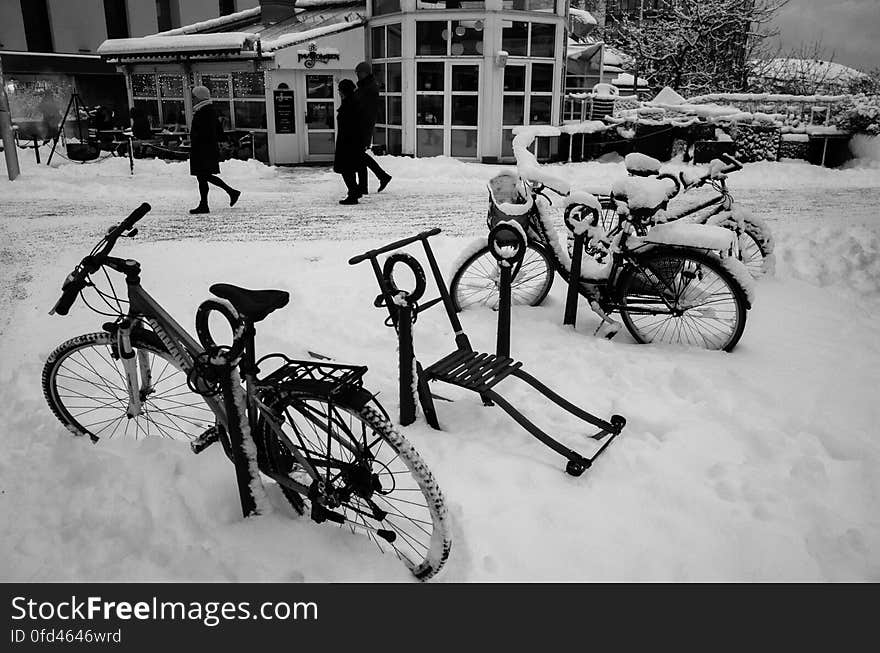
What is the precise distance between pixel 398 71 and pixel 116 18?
1983cm

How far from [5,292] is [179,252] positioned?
166 centimetres

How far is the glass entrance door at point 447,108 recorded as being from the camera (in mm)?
15617

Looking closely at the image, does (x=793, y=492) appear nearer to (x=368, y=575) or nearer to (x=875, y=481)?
(x=875, y=481)

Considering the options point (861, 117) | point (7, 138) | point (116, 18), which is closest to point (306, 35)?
point (7, 138)

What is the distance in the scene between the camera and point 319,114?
1616cm

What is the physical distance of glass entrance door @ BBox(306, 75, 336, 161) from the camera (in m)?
16.0

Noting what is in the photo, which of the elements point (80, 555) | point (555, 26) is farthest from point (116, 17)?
point (80, 555)

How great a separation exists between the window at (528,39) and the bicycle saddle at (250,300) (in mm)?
14145

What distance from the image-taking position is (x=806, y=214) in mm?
9945

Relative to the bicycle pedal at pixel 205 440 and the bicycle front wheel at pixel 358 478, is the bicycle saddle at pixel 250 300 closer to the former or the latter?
the bicycle front wheel at pixel 358 478

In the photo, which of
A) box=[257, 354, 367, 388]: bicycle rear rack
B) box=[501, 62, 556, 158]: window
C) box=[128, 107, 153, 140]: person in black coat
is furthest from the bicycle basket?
box=[128, 107, 153, 140]: person in black coat

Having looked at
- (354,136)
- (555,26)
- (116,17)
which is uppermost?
(116,17)

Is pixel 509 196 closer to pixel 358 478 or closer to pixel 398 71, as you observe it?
pixel 358 478

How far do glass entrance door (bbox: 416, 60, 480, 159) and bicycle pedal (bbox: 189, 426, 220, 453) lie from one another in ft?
44.4
